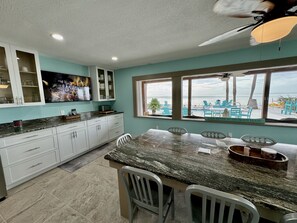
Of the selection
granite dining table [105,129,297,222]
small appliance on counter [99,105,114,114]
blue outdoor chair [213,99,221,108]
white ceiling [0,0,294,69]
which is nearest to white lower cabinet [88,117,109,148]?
small appliance on counter [99,105,114,114]

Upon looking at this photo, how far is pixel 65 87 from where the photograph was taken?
3232 millimetres

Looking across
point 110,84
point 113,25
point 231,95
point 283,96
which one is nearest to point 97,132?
point 110,84

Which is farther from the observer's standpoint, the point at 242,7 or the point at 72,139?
the point at 72,139

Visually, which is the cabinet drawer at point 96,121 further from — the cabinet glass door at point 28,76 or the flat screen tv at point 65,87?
the cabinet glass door at point 28,76

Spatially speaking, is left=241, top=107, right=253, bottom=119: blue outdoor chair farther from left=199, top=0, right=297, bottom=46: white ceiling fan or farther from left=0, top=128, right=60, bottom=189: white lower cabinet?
left=0, top=128, right=60, bottom=189: white lower cabinet

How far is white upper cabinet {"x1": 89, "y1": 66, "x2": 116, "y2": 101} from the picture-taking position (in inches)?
151

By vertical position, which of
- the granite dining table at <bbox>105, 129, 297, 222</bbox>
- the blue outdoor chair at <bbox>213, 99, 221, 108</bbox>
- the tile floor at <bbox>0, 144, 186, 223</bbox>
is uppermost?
the blue outdoor chair at <bbox>213, 99, 221, 108</bbox>

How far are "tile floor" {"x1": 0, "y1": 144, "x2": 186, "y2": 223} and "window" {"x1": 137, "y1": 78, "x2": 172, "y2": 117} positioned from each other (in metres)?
2.35

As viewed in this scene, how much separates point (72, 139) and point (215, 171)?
285 cm

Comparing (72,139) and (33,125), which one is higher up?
(33,125)

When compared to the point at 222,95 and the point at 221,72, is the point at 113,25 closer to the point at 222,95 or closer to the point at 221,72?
the point at 221,72

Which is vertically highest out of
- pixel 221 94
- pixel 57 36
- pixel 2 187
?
pixel 57 36

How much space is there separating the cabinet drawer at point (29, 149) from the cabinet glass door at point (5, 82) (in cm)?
81

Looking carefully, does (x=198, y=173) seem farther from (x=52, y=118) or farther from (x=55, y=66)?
(x=55, y=66)
